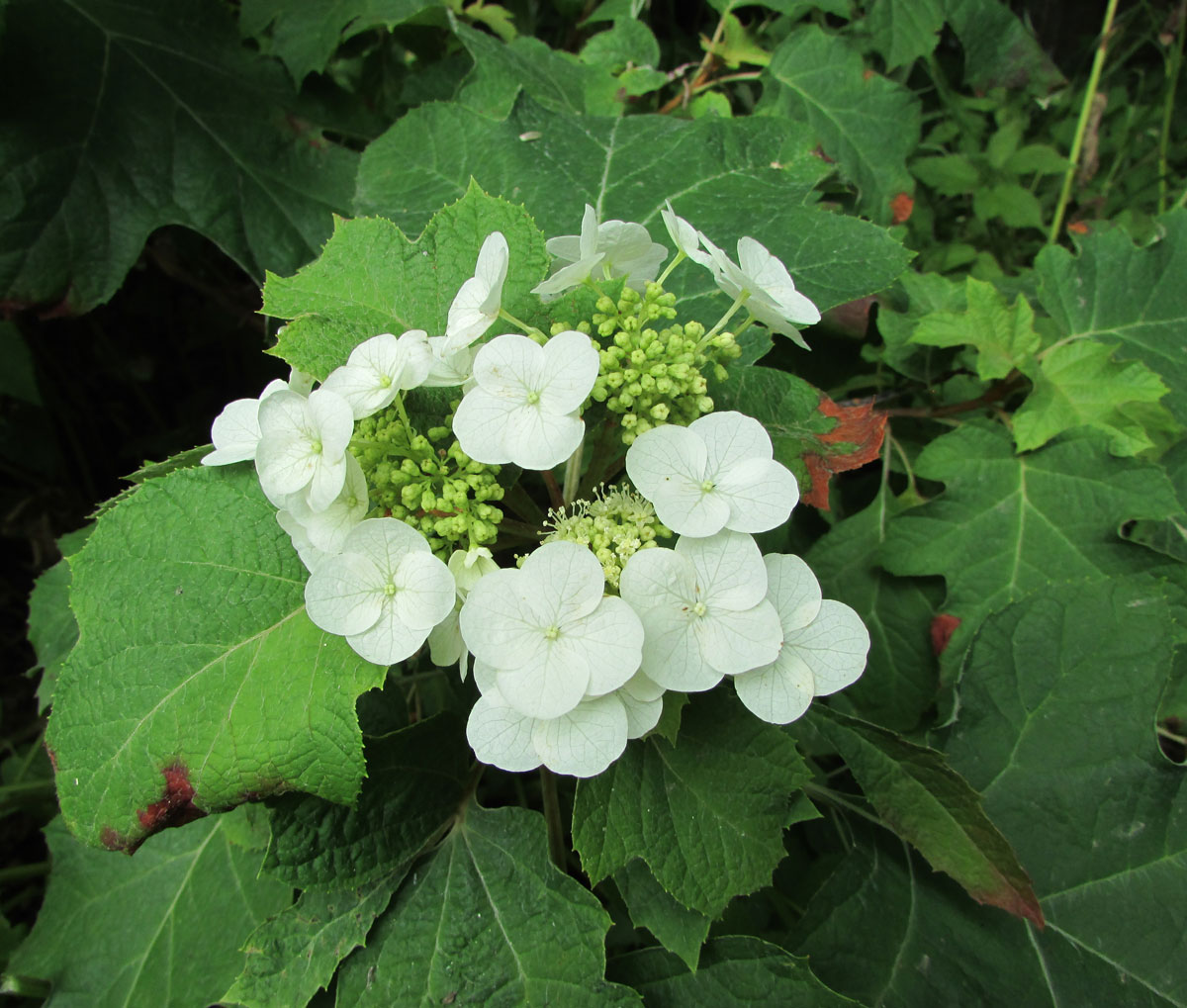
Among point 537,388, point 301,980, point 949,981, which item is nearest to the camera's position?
point 537,388

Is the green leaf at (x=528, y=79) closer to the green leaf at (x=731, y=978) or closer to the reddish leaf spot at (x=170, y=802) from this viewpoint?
the reddish leaf spot at (x=170, y=802)

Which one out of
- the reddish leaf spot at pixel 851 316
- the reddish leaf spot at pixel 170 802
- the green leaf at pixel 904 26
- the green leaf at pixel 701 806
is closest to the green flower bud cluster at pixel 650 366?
the green leaf at pixel 701 806

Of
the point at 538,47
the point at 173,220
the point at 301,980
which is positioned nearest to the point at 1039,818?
the point at 301,980

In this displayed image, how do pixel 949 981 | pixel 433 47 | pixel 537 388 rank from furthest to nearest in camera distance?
pixel 433 47 → pixel 949 981 → pixel 537 388

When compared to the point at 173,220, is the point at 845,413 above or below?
below

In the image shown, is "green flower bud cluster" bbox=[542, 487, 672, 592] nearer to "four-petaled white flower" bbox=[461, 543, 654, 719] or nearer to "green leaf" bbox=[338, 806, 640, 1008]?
"four-petaled white flower" bbox=[461, 543, 654, 719]

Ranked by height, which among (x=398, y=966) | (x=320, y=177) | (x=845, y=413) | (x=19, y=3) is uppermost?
(x=19, y=3)

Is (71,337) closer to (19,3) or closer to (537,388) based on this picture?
(19,3)
